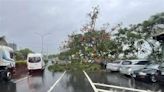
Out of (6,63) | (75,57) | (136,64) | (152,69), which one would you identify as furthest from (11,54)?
(75,57)

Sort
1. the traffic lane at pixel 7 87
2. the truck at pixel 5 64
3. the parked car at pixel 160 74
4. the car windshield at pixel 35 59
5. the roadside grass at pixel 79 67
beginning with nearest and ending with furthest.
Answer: the traffic lane at pixel 7 87 < the parked car at pixel 160 74 < the truck at pixel 5 64 < the car windshield at pixel 35 59 < the roadside grass at pixel 79 67

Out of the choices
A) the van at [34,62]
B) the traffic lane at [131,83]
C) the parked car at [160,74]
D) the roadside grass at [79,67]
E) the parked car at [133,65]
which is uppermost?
the van at [34,62]

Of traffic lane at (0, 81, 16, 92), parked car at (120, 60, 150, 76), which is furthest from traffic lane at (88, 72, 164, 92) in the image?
traffic lane at (0, 81, 16, 92)

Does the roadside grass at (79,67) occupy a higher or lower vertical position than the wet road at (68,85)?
higher

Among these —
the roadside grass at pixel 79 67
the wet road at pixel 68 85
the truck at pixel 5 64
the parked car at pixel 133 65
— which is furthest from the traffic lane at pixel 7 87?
the roadside grass at pixel 79 67

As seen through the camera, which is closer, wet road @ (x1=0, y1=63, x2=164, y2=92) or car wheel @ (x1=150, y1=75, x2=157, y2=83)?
wet road @ (x1=0, y1=63, x2=164, y2=92)

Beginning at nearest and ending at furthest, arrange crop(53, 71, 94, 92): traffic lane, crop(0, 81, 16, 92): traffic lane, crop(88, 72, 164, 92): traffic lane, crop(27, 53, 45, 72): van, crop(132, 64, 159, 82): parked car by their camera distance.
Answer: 1. crop(53, 71, 94, 92): traffic lane
2. crop(88, 72, 164, 92): traffic lane
3. crop(0, 81, 16, 92): traffic lane
4. crop(132, 64, 159, 82): parked car
5. crop(27, 53, 45, 72): van

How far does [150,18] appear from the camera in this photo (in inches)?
2016

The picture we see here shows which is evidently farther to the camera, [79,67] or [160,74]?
[79,67]

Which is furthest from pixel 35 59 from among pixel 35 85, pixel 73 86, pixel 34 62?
pixel 73 86

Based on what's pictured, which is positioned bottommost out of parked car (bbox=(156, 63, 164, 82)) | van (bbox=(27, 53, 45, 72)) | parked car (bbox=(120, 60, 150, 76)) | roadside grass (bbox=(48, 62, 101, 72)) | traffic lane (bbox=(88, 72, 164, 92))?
traffic lane (bbox=(88, 72, 164, 92))

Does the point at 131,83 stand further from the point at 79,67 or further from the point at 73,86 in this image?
the point at 79,67

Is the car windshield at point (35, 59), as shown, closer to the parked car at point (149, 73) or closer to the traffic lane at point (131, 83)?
the traffic lane at point (131, 83)

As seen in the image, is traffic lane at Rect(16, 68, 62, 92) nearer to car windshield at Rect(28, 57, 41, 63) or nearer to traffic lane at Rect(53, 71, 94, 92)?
traffic lane at Rect(53, 71, 94, 92)
